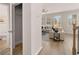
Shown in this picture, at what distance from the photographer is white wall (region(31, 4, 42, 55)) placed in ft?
7.28

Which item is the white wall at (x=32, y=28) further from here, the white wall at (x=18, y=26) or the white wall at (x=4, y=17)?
the white wall at (x=4, y=17)

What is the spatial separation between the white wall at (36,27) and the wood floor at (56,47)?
0.11 metres

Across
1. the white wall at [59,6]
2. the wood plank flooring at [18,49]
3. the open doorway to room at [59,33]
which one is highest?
the white wall at [59,6]

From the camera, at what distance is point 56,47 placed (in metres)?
2.22

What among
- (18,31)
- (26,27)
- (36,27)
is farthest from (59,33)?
(18,31)

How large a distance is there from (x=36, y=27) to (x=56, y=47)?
579mm

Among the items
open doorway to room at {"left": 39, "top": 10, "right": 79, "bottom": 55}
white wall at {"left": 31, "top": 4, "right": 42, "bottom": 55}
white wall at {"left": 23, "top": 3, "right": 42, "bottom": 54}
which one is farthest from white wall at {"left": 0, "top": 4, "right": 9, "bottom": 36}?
open doorway to room at {"left": 39, "top": 10, "right": 79, "bottom": 55}

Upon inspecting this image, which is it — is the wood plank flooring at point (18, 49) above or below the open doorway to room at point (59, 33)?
below

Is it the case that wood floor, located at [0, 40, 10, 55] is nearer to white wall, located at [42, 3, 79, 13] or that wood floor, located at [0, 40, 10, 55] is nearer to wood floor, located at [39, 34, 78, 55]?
wood floor, located at [39, 34, 78, 55]

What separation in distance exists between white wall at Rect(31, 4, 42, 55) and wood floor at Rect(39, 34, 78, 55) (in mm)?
106

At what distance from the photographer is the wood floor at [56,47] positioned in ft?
7.20

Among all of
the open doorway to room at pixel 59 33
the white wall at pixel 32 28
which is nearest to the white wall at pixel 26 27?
the white wall at pixel 32 28

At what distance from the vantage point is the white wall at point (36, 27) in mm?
2219
